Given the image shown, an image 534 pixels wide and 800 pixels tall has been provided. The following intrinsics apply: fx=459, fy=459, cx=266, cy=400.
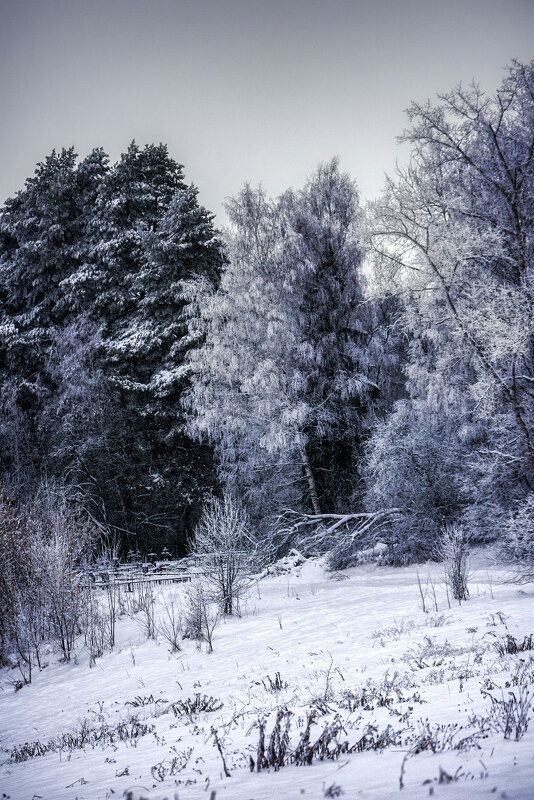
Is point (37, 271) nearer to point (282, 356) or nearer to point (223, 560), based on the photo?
point (282, 356)

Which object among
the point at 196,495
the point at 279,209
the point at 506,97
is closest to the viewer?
the point at 506,97

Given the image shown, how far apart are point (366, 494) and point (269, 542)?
435 centimetres

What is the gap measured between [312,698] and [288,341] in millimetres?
14359

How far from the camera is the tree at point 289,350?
60.2 feet

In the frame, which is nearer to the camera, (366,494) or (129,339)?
(366,494)

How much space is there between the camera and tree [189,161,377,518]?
1836 centimetres

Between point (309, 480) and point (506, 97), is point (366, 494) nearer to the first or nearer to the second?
point (309, 480)

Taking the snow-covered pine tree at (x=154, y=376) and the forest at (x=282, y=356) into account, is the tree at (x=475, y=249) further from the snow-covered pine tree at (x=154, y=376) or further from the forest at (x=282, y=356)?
the snow-covered pine tree at (x=154, y=376)

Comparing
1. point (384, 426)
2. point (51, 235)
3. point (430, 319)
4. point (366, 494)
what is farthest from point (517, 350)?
point (51, 235)

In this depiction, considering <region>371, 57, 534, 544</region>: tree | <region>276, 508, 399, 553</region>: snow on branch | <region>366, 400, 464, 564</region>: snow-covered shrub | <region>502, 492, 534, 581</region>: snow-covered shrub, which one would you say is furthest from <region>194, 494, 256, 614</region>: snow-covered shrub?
<region>371, 57, 534, 544</region>: tree

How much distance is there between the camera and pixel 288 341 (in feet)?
60.5

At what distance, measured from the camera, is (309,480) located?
62.0 feet

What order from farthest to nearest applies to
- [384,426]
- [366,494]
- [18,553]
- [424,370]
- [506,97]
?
[366,494] < [384,426] < [424,370] < [18,553] < [506,97]

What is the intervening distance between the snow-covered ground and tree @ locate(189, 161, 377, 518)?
548 centimetres
